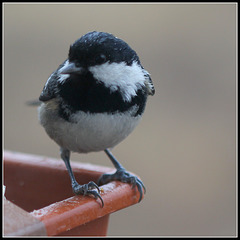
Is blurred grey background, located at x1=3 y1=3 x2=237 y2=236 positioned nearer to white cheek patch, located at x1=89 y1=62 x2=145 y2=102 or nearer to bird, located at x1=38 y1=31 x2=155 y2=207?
bird, located at x1=38 y1=31 x2=155 y2=207

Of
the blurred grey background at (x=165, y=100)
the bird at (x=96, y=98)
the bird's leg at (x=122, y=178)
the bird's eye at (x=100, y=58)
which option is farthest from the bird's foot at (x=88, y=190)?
the blurred grey background at (x=165, y=100)

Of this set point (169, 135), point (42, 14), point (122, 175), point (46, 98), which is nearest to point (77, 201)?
point (122, 175)

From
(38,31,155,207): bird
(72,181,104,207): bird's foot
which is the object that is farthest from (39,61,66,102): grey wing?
(72,181,104,207): bird's foot

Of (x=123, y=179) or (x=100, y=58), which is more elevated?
(x=100, y=58)

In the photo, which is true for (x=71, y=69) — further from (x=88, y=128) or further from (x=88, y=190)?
(x=88, y=190)

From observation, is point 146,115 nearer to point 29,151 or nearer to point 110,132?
point 29,151

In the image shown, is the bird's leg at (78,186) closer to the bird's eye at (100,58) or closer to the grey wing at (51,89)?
the grey wing at (51,89)

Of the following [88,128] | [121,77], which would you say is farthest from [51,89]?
[121,77]
